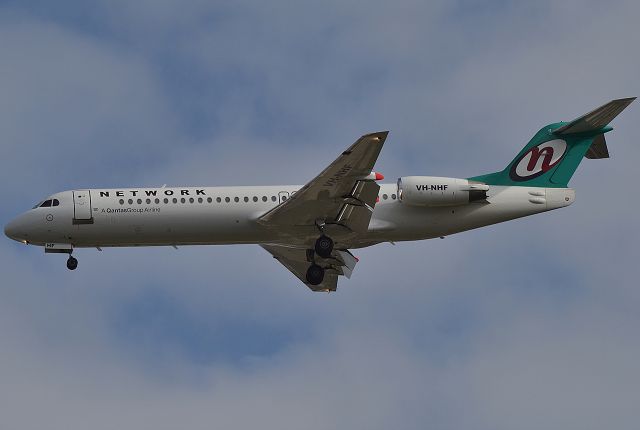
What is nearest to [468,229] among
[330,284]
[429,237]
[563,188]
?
[429,237]

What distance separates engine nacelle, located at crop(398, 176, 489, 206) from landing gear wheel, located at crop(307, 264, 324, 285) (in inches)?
168

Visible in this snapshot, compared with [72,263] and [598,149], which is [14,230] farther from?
[598,149]

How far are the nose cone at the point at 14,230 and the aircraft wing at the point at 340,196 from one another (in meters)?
7.72

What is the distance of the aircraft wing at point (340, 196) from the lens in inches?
1172

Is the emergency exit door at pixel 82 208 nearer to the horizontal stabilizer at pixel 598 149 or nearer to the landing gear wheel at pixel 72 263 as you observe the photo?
the landing gear wheel at pixel 72 263

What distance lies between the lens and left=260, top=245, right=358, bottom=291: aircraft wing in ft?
117

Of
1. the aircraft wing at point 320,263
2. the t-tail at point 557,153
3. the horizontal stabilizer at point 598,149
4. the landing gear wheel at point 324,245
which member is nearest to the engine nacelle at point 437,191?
the t-tail at point 557,153

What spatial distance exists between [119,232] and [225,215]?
11.0ft

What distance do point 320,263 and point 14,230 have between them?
9823mm

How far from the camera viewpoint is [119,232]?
3325 centimetres

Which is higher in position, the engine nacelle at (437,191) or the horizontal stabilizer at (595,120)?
the horizontal stabilizer at (595,120)

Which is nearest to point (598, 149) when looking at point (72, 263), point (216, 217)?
point (216, 217)

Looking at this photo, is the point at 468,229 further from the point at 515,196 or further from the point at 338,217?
the point at 338,217

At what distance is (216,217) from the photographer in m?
33.0
